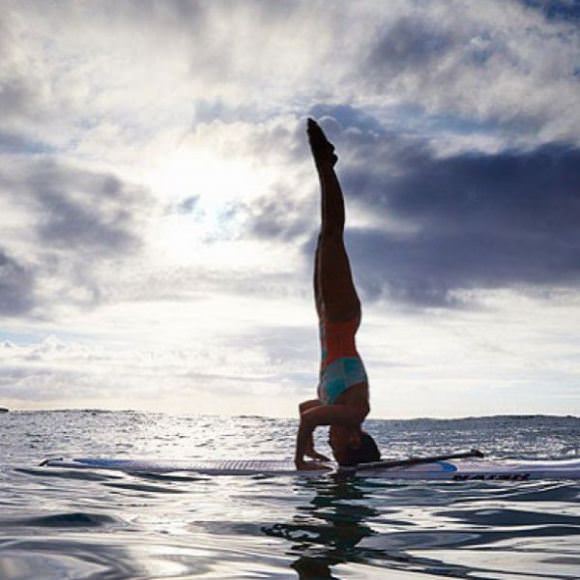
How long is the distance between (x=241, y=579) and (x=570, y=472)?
758cm

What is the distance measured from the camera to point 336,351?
1032 centimetres

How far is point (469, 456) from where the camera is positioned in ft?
36.1

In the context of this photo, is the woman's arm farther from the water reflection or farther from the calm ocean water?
the water reflection

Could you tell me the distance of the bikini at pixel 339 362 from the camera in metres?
10.2

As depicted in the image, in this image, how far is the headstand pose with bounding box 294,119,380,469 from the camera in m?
10.0

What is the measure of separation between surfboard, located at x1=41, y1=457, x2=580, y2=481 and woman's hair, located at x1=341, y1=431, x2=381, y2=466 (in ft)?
0.81

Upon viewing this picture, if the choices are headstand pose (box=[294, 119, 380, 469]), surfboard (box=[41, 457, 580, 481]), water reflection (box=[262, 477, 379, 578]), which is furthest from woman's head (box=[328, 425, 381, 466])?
water reflection (box=[262, 477, 379, 578])

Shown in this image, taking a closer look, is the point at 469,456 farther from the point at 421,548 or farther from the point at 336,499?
the point at 421,548

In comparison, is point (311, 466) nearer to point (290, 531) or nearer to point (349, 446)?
point (349, 446)

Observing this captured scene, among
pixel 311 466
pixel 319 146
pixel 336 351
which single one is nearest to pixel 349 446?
pixel 311 466

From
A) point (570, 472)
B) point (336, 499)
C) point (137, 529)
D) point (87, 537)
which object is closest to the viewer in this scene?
point (87, 537)

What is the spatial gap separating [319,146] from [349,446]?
15.5 feet

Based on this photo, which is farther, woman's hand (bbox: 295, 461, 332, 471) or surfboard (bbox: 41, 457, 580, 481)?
woman's hand (bbox: 295, 461, 332, 471)

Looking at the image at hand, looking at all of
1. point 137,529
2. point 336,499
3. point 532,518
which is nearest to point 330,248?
point 336,499
